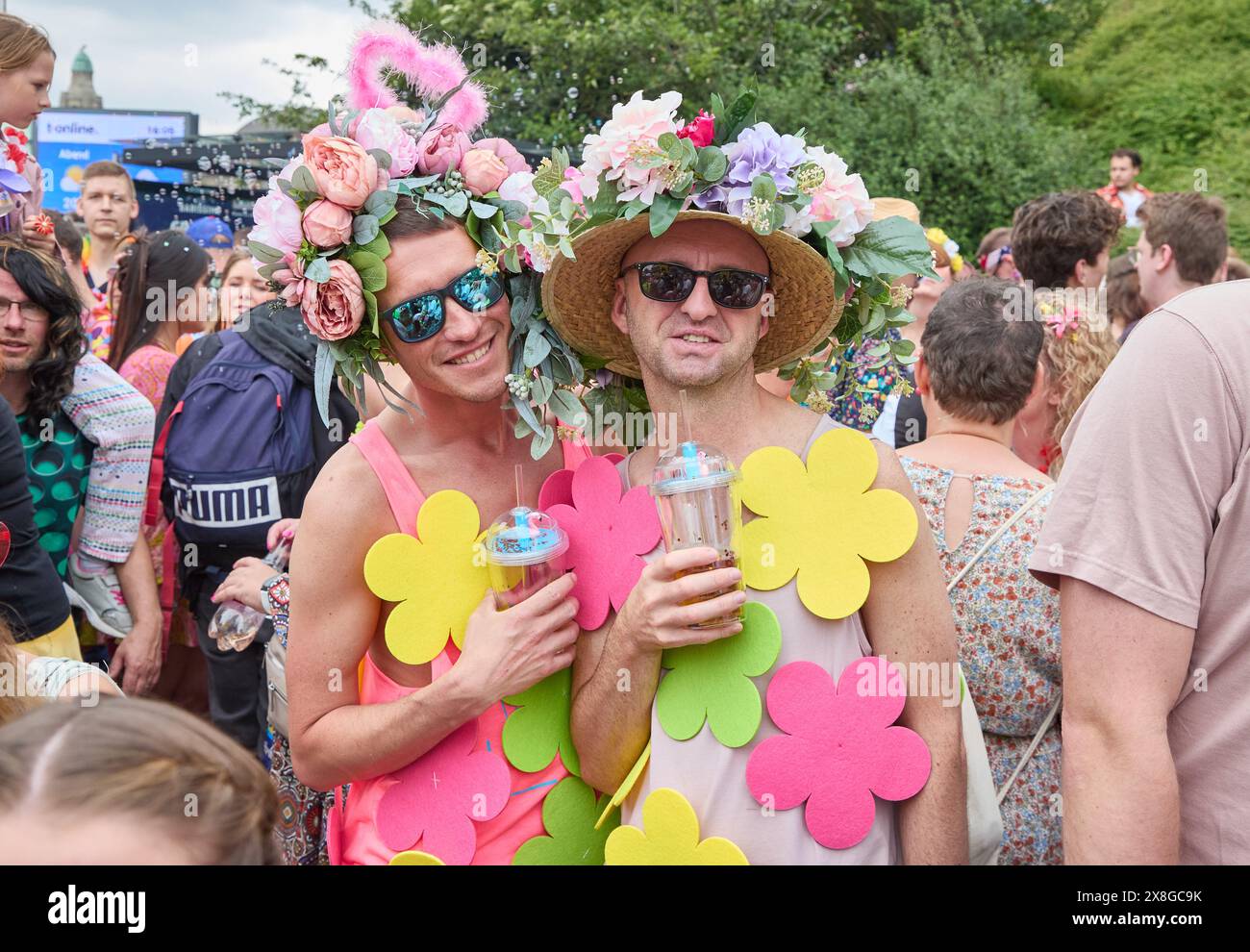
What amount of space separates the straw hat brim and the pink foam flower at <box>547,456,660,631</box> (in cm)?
28

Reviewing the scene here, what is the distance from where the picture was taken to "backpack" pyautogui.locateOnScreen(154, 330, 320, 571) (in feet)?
12.7

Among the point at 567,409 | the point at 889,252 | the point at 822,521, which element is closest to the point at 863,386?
the point at 889,252

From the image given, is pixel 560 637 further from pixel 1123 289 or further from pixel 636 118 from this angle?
pixel 1123 289

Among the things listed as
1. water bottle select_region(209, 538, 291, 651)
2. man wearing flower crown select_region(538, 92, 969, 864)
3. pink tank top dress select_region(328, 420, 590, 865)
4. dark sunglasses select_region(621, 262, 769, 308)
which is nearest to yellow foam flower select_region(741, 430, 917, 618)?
man wearing flower crown select_region(538, 92, 969, 864)

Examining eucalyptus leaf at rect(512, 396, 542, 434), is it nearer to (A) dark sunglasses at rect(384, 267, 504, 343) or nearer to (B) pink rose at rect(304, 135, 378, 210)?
(A) dark sunglasses at rect(384, 267, 504, 343)

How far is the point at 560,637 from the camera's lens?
2141 mm

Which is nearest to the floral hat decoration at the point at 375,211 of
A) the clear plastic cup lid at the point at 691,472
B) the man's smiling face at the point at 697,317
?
the man's smiling face at the point at 697,317

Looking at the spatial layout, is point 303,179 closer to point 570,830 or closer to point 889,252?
point 889,252

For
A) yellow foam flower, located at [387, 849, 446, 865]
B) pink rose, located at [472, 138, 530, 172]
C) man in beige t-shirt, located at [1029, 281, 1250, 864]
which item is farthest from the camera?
Result: pink rose, located at [472, 138, 530, 172]

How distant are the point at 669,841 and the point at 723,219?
3.62 ft

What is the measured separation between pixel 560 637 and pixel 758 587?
383 millimetres

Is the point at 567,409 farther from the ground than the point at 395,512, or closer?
farther from the ground

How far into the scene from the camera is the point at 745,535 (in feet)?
6.79

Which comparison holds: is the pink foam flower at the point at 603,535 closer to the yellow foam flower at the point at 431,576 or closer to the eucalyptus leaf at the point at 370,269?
the yellow foam flower at the point at 431,576
